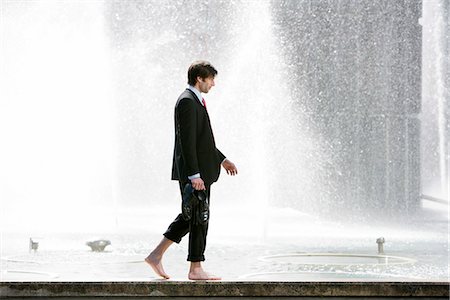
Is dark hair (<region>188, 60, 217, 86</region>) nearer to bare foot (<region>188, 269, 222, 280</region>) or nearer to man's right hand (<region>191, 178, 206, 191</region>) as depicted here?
man's right hand (<region>191, 178, 206, 191</region>)

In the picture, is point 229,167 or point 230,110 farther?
point 230,110

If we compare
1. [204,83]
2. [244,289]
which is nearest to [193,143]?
[204,83]

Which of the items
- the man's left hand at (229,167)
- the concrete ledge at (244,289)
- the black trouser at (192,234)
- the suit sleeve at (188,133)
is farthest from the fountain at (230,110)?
the concrete ledge at (244,289)

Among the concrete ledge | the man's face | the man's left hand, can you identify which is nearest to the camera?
the concrete ledge

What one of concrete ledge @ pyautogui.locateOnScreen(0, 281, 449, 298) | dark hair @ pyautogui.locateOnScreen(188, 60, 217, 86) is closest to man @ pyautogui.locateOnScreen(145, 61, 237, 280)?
dark hair @ pyautogui.locateOnScreen(188, 60, 217, 86)

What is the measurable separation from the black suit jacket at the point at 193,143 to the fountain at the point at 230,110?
13636 mm

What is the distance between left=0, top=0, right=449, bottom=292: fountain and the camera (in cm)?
2747

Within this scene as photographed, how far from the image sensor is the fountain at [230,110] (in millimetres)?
27469

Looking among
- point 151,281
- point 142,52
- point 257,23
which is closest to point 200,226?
point 151,281

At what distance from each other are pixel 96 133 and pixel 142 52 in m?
3.24

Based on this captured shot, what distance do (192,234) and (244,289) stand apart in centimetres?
57

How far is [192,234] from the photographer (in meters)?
5.85

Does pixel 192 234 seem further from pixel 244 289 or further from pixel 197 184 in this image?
pixel 244 289

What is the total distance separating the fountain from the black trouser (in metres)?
13.6
